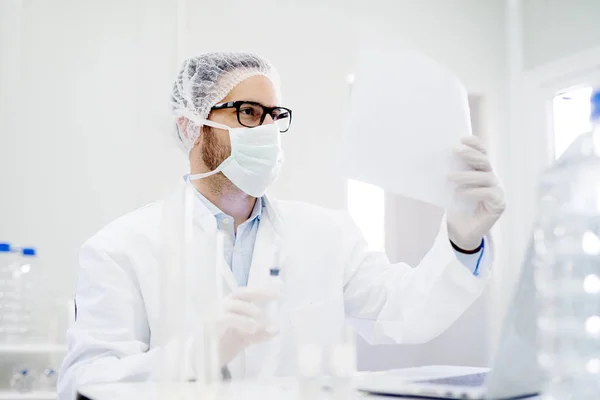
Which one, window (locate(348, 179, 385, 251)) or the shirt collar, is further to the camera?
window (locate(348, 179, 385, 251))

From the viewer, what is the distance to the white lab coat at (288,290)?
979 mm

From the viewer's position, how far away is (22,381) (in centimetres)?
191

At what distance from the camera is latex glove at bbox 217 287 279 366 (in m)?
0.77

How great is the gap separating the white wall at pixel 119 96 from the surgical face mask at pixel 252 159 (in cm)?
51

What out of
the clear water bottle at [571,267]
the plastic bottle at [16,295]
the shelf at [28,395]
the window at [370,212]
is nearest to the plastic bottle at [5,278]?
the plastic bottle at [16,295]

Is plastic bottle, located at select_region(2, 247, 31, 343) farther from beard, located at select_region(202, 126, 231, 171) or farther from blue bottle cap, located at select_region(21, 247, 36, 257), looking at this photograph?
beard, located at select_region(202, 126, 231, 171)

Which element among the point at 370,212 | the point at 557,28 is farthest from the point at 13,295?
the point at 557,28

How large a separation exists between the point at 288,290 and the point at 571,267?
909mm

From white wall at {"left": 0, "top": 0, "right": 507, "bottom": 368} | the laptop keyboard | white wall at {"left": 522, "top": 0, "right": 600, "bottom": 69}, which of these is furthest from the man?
white wall at {"left": 522, "top": 0, "right": 600, "bottom": 69}

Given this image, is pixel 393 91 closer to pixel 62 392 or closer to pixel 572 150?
pixel 572 150

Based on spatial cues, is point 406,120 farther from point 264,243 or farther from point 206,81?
point 206,81

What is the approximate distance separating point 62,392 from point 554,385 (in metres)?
0.86

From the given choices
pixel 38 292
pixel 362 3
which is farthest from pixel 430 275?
pixel 362 3

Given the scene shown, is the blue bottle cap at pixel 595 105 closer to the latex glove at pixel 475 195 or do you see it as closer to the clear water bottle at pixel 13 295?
the latex glove at pixel 475 195
